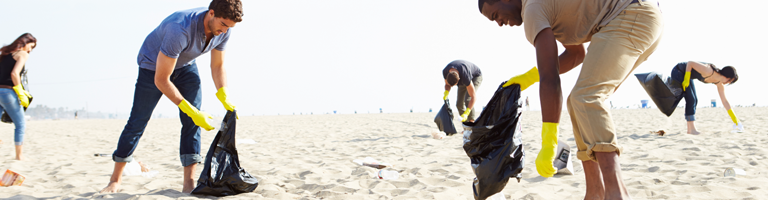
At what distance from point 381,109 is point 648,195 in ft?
105

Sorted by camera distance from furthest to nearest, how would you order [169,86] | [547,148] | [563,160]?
[563,160] → [169,86] → [547,148]

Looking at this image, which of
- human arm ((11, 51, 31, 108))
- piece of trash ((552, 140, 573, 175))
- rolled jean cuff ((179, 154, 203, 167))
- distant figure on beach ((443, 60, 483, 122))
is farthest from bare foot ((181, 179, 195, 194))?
distant figure on beach ((443, 60, 483, 122))

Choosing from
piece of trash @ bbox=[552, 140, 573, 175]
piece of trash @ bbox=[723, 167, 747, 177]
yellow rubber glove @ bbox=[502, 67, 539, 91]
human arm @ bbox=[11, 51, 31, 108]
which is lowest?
piece of trash @ bbox=[723, 167, 747, 177]

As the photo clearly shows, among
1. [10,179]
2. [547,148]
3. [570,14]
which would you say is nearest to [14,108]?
[10,179]

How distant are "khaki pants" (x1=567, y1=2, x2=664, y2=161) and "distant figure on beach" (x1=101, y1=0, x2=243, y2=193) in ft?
5.91

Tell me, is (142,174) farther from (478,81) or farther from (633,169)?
(478,81)

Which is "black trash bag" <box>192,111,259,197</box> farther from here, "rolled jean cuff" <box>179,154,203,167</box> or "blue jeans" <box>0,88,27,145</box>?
"blue jeans" <box>0,88,27,145</box>

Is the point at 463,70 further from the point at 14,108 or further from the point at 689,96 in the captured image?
the point at 14,108

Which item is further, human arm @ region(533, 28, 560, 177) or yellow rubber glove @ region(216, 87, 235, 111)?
yellow rubber glove @ region(216, 87, 235, 111)

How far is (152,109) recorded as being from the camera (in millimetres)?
2635

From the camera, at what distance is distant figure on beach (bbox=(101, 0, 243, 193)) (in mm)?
2225

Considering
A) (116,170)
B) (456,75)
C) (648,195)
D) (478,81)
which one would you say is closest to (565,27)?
(648,195)

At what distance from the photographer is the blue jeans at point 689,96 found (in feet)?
19.0

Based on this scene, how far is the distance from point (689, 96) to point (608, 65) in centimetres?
558
